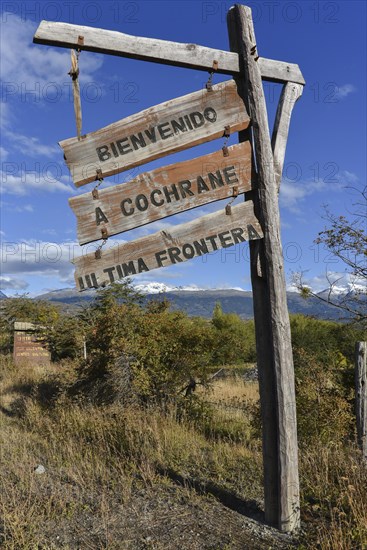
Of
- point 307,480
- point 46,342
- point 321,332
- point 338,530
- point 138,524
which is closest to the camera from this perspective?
point 338,530

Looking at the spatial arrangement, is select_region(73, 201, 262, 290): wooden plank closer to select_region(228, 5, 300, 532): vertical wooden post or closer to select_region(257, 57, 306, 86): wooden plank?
select_region(228, 5, 300, 532): vertical wooden post

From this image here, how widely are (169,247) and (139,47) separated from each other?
1.76 meters

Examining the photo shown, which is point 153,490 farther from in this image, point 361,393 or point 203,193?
point 361,393

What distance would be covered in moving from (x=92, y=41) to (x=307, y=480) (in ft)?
14.8

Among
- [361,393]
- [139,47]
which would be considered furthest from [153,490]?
[139,47]

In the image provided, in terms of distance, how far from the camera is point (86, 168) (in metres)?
3.80

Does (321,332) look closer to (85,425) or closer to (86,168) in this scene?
(85,425)

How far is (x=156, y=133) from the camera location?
3906mm

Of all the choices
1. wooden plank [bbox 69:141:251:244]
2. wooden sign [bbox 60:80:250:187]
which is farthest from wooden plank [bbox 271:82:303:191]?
wooden plank [bbox 69:141:251:244]

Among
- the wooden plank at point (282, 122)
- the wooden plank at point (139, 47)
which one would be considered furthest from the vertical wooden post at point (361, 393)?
the wooden plank at point (139, 47)

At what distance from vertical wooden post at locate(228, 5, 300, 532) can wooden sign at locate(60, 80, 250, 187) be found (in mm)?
213

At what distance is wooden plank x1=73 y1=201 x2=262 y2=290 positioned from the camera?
3.81 metres

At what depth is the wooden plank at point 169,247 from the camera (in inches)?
150

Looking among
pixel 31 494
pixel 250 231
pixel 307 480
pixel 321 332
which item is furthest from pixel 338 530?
pixel 321 332
